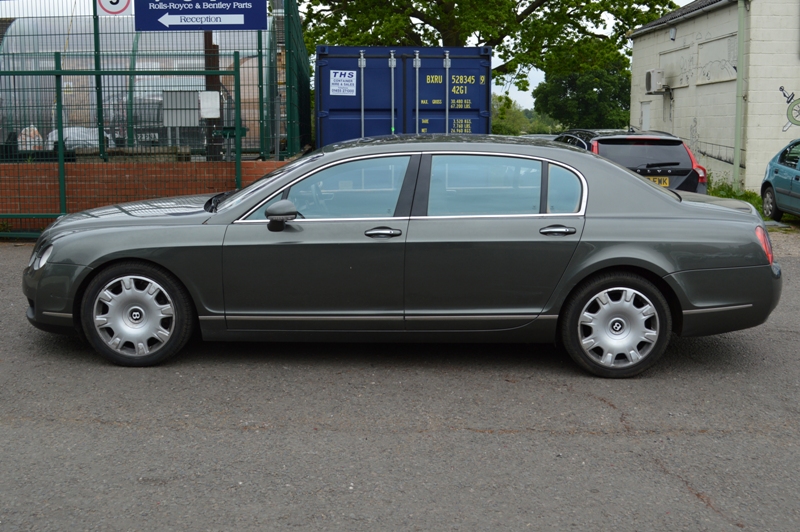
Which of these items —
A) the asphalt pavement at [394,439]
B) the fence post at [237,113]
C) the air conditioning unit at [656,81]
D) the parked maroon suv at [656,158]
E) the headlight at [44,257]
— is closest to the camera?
the asphalt pavement at [394,439]

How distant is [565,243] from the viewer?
5785 millimetres

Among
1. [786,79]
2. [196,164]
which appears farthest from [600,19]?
[196,164]

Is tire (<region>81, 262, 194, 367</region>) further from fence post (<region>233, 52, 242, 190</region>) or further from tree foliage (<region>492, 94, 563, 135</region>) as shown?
tree foliage (<region>492, 94, 563, 135</region>)

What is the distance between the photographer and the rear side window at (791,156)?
1398 cm

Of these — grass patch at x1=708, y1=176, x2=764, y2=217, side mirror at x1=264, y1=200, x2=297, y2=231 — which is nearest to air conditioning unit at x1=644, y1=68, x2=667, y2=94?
grass patch at x1=708, y1=176, x2=764, y2=217

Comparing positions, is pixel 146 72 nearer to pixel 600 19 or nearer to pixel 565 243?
pixel 565 243

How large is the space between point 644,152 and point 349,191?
288 inches

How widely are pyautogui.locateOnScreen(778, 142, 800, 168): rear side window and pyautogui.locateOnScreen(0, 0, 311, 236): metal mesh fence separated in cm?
781

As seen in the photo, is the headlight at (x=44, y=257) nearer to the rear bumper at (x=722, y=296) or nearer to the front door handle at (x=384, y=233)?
the front door handle at (x=384, y=233)

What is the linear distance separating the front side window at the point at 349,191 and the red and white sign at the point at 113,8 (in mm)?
8502

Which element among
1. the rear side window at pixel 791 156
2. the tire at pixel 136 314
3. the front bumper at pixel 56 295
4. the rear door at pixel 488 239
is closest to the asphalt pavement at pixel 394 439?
the tire at pixel 136 314

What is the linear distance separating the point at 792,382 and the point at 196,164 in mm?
7956

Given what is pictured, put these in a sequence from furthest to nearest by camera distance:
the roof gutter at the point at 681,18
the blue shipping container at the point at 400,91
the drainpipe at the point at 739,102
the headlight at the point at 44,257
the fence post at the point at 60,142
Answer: the roof gutter at the point at 681,18 < the drainpipe at the point at 739,102 < the blue shipping container at the point at 400,91 < the fence post at the point at 60,142 < the headlight at the point at 44,257

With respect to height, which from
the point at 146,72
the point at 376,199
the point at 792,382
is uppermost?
the point at 146,72
